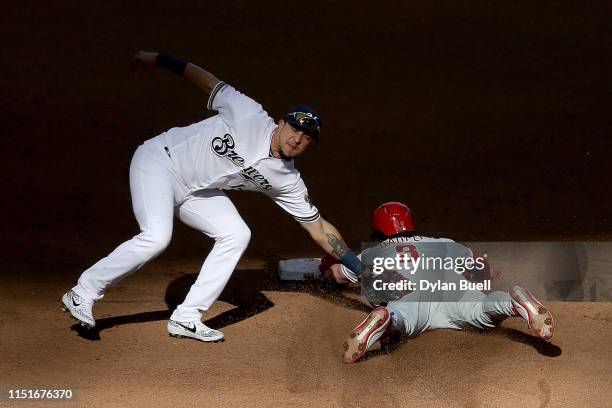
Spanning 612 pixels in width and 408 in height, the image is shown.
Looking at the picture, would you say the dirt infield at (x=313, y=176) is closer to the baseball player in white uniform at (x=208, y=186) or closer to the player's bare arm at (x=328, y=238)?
the baseball player in white uniform at (x=208, y=186)

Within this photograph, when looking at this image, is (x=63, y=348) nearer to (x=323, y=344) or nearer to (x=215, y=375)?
(x=215, y=375)

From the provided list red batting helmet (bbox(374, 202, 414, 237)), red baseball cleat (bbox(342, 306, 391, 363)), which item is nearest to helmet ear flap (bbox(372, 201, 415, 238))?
red batting helmet (bbox(374, 202, 414, 237))

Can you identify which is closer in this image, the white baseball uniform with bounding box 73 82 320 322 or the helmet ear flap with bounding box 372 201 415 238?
the white baseball uniform with bounding box 73 82 320 322

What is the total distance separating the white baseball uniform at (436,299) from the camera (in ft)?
22.3

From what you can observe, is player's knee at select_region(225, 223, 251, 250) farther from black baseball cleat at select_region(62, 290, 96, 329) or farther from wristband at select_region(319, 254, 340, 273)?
black baseball cleat at select_region(62, 290, 96, 329)

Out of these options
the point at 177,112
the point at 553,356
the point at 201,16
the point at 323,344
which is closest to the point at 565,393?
the point at 553,356

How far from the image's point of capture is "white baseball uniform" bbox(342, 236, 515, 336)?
680 cm

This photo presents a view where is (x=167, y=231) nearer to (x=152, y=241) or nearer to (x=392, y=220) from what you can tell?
(x=152, y=241)

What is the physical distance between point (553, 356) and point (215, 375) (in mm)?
2177

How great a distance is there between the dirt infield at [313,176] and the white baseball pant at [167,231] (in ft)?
1.35

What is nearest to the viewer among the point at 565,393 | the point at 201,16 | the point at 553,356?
the point at 565,393

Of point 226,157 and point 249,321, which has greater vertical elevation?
point 226,157

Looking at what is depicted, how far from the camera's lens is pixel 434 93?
12.3 metres
